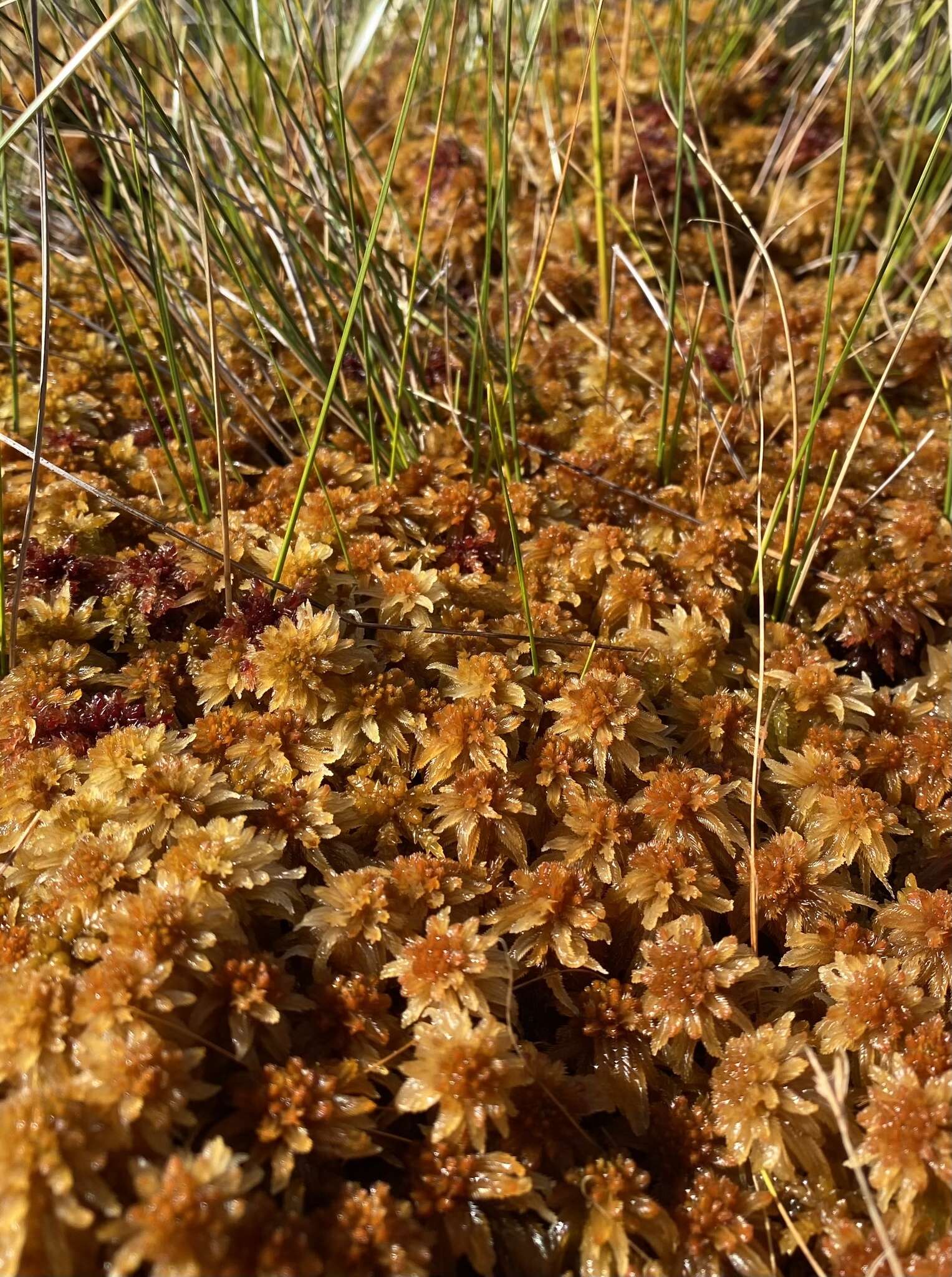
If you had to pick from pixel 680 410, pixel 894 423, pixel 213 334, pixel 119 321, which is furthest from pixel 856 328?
pixel 119 321

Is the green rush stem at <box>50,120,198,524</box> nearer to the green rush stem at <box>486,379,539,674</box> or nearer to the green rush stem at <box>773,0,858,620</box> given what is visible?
the green rush stem at <box>486,379,539,674</box>

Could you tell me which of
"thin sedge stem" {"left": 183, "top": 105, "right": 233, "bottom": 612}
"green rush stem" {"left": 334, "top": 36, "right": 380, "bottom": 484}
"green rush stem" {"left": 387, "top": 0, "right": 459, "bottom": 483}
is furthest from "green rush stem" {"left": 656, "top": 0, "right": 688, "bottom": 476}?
"thin sedge stem" {"left": 183, "top": 105, "right": 233, "bottom": 612}

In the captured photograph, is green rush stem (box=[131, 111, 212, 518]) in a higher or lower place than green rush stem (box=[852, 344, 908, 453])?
lower

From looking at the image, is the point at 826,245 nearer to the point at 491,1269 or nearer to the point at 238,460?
the point at 238,460

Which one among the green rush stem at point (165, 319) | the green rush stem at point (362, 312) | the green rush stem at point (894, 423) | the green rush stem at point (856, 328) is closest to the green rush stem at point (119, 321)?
the green rush stem at point (165, 319)

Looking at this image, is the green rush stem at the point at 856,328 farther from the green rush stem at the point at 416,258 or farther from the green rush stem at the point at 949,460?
the green rush stem at the point at 416,258
